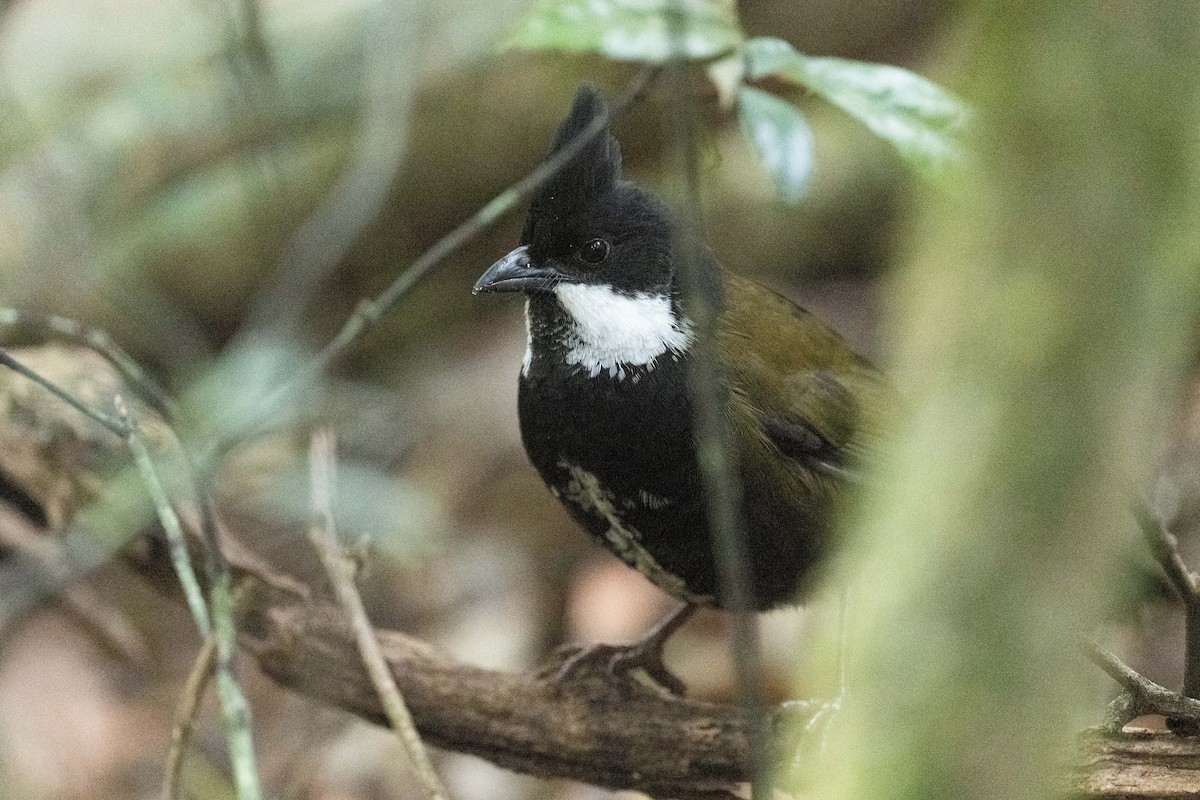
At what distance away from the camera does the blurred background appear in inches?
187

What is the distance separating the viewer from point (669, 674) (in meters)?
3.22

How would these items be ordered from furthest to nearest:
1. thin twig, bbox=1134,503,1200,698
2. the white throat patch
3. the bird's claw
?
the bird's claw < the white throat patch < thin twig, bbox=1134,503,1200,698

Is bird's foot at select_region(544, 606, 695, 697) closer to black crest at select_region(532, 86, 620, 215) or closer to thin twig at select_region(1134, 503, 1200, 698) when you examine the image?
black crest at select_region(532, 86, 620, 215)

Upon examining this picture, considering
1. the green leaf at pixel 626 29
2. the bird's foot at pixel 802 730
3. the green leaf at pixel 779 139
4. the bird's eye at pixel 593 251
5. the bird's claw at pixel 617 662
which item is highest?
the bird's eye at pixel 593 251

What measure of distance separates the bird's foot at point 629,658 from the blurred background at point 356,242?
1.30 m

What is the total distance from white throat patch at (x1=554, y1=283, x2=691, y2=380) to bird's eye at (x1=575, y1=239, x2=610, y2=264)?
0.06 metres

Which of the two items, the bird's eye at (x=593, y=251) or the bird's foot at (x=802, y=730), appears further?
the bird's eye at (x=593, y=251)

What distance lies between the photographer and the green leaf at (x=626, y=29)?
2229 mm

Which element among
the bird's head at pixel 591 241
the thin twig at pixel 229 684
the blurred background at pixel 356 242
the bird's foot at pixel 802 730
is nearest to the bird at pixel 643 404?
the bird's head at pixel 591 241

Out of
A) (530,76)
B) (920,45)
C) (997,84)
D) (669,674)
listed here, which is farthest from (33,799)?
(920,45)

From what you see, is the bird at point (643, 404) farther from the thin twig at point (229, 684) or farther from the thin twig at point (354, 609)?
the thin twig at point (229, 684)

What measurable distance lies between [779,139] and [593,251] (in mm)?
738

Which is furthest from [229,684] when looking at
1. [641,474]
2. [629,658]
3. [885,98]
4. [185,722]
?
[885,98]

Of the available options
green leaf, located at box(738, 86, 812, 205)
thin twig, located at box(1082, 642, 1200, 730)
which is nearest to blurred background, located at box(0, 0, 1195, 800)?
thin twig, located at box(1082, 642, 1200, 730)
